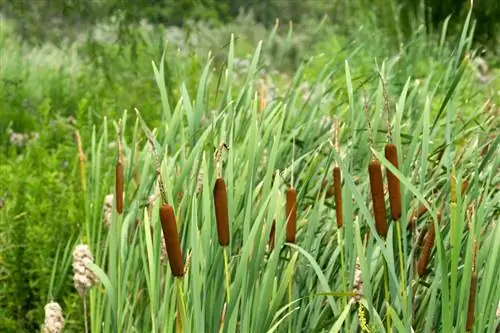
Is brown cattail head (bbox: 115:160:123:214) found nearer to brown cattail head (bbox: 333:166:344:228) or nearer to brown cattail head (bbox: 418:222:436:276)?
brown cattail head (bbox: 333:166:344:228)

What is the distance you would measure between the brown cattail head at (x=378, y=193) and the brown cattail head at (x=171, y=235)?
0.35 m

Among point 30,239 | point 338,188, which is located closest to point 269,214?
point 338,188

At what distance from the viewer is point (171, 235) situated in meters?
1.50

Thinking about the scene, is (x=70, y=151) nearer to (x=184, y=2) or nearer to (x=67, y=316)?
(x=67, y=316)

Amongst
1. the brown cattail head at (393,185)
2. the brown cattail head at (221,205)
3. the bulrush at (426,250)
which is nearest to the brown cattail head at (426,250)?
the bulrush at (426,250)

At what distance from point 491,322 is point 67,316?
1.56 meters

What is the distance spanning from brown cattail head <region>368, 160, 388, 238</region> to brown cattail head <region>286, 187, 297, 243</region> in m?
0.20

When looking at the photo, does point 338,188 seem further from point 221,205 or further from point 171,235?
point 171,235

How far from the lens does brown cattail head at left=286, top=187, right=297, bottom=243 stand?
6.00ft

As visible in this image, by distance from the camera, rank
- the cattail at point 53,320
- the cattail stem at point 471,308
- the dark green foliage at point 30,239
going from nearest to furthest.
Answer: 1. the cattail stem at point 471,308
2. the cattail at point 53,320
3. the dark green foliage at point 30,239

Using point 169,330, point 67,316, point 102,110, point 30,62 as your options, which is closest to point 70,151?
point 102,110

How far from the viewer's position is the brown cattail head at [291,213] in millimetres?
1830

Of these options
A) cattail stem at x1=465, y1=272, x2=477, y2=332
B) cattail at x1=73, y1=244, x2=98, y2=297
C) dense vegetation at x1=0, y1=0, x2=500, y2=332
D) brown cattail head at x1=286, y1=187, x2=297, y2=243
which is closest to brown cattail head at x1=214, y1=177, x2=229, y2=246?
dense vegetation at x1=0, y1=0, x2=500, y2=332

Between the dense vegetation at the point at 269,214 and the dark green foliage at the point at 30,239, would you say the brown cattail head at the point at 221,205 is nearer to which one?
the dense vegetation at the point at 269,214
